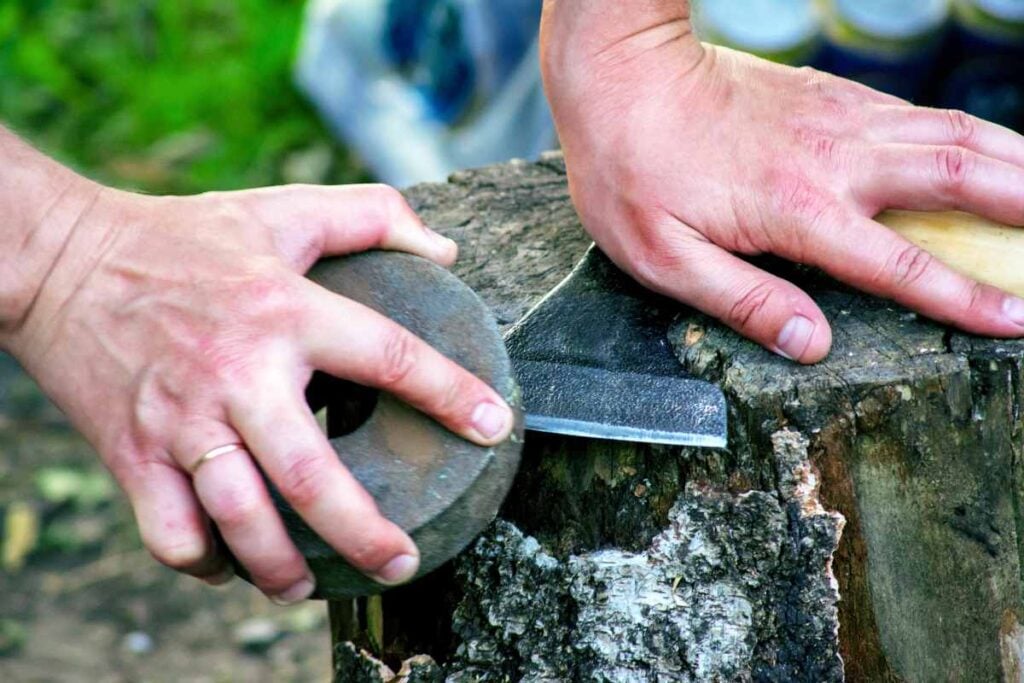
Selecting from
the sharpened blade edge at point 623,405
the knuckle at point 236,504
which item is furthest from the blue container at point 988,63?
the knuckle at point 236,504

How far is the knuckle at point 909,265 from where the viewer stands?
1.63 meters

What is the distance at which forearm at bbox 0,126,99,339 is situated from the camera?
1.50 metres

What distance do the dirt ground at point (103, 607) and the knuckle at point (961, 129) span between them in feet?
7.54

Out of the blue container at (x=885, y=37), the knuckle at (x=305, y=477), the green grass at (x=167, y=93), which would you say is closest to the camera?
the knuckle at (x=305, y=477)

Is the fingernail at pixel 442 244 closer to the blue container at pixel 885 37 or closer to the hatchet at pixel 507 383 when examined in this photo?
the hatchet at pixel 507 383

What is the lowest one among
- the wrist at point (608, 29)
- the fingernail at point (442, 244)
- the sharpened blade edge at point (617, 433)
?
the sharpened blade edge at point (617, 433)

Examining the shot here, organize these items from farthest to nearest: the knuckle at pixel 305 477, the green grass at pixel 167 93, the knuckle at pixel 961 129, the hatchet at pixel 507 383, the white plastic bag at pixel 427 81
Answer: the green grass at pixel 167 93, the white plastic bag at pixel 427 81, the knuckle at pixel 961 129, the hatchet at pixel 507 383, the knuckle at pixel 305 477

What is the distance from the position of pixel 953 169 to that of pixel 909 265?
0.48ft

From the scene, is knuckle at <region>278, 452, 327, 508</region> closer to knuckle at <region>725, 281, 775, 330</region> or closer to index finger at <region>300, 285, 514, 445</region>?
index finger at <region>300, 285, 514, 445</region>

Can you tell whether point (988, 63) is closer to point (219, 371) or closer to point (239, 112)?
point (219, 371)

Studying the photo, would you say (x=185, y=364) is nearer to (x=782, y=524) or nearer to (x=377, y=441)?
(x=377, y=441)

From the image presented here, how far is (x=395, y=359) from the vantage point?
1.41m

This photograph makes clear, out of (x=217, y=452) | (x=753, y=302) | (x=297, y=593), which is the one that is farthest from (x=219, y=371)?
(x=753, y=302)

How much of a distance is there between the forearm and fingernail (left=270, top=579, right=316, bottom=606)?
483 millimetres
